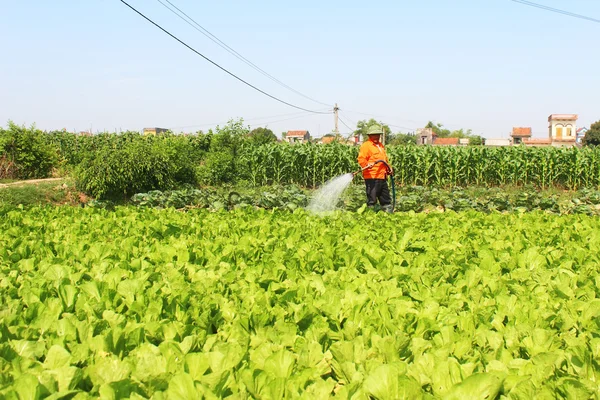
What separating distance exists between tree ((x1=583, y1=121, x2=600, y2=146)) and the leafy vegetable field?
380 feet

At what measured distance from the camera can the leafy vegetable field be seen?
1.87 meters

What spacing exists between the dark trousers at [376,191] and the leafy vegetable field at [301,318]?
590 centimetres

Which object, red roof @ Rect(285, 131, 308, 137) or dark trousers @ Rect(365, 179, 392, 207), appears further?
red roof @ Rect(285, 131, 308, 137)

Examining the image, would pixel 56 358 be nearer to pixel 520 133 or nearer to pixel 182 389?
pixel 182 389

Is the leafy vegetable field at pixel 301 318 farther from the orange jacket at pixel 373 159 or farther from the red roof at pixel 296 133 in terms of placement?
the red roof at pixel 296 133

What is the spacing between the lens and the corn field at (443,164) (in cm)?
2348

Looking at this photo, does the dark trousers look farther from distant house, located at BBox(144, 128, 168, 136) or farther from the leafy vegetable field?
distant house, located at BBox(144, 128, 168, 136)

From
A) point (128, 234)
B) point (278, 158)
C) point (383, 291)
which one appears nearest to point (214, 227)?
point (128, 234)

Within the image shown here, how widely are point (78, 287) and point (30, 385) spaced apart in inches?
59.3

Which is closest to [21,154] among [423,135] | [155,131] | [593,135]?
[155,131]

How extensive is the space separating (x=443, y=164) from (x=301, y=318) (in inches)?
879

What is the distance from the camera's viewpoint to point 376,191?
1106 centimetres

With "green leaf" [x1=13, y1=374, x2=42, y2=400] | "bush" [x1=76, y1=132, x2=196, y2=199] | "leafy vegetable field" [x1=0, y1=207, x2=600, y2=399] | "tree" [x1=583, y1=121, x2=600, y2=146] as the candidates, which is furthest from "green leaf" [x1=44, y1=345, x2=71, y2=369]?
"tree" [x1=583, y1=121, x2=600, y2=146]

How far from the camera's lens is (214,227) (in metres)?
5.68
